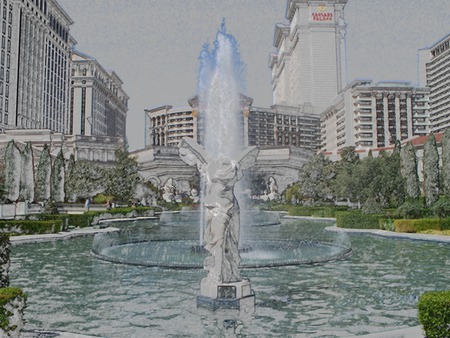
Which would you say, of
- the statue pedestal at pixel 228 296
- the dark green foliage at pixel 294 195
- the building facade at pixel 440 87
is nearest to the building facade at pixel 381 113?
the building facade at pixel 440 87

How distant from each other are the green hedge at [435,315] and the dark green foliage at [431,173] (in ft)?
119

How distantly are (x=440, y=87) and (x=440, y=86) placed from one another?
0.35 metres

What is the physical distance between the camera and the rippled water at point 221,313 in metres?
8.94

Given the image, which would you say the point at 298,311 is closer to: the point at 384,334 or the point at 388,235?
the point at 384,334

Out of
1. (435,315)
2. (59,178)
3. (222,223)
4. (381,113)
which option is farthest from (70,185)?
(381,113)

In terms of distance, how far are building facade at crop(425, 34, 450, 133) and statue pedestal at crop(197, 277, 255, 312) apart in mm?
130626

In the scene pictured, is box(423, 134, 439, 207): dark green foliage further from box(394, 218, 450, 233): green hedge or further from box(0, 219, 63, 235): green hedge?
box(0, 219, 63, 235): green hedge

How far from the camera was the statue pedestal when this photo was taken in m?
9.47

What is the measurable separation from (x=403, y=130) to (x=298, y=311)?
408ft

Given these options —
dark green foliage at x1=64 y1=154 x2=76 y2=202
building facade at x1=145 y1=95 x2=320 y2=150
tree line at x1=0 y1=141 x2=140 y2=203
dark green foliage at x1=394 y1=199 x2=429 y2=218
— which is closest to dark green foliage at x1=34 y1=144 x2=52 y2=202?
tree line at x1=0 y1=141 x2=140 y2=203

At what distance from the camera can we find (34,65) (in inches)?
3920

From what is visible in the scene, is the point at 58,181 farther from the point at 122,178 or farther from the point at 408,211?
the point at 408,211

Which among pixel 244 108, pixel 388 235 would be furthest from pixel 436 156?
pixel 244 108

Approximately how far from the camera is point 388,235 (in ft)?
87.2
